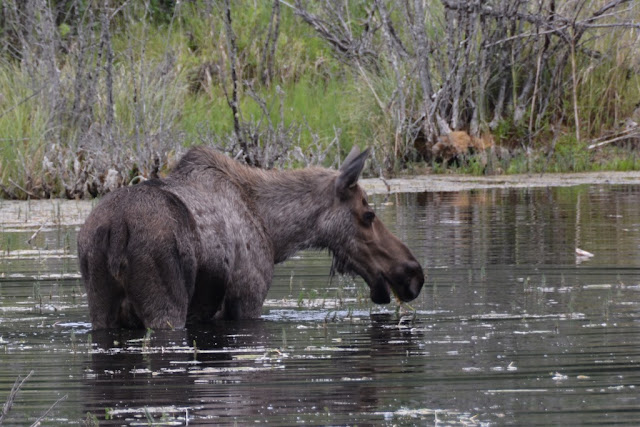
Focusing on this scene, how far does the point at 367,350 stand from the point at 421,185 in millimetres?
11175

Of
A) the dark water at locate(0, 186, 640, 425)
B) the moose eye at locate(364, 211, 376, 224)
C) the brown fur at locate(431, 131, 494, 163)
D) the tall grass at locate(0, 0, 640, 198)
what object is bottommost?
the dark water at locate(0, 186, 640, 425)

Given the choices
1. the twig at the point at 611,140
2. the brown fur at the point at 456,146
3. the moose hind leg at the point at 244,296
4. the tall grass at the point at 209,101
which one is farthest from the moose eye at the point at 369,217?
the twig at the point at 611,140

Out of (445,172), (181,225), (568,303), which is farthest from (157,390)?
(445,172)

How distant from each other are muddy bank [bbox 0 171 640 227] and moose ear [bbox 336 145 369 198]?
6.31 metres

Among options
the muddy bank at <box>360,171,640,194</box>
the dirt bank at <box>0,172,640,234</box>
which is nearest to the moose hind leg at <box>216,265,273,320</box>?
the dirt bank at <box>0,172,640,234</box>

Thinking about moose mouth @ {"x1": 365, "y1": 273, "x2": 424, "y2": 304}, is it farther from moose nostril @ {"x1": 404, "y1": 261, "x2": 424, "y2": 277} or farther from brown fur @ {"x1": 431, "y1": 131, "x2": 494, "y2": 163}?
brown fur @ {"x1": 431, "y1": 131, "x2": 494, "y2": 163}

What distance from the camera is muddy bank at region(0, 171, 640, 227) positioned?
1488 cm

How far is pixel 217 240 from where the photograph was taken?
799cm

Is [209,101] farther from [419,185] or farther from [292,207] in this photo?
[292,207]

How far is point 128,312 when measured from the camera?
7.60 metres

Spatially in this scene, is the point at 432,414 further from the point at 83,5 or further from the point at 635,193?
the point at 83,5

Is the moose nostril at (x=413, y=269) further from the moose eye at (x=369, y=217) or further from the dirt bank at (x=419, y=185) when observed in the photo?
the dirt bank at (x=419, y=185)

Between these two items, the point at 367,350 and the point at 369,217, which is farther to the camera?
the point at 369,217

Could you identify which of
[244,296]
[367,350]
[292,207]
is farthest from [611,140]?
[367,350]
